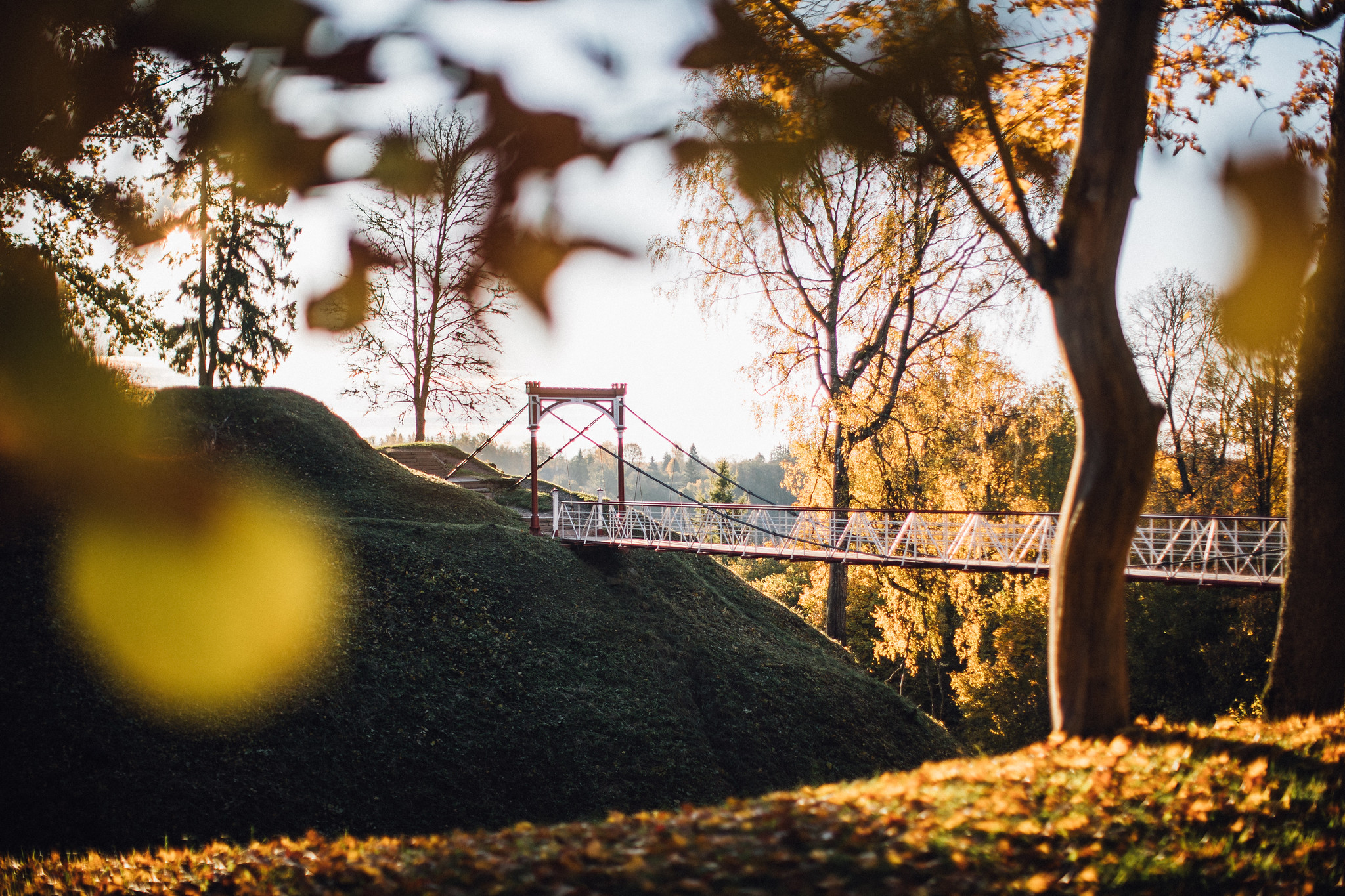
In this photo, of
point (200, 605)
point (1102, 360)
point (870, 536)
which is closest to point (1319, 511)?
point (1102, 360)

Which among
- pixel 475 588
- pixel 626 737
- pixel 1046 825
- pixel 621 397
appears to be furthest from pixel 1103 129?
pixel 621 397

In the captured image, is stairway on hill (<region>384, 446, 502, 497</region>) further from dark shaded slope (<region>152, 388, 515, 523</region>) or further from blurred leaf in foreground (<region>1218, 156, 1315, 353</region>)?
blurred leaf in foreground (<region>1218, 156, 1315, 353</region>)

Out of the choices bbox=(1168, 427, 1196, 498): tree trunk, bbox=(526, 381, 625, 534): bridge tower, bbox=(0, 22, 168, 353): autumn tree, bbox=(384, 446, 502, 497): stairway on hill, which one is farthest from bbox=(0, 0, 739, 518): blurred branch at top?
bbox=(1168, 427, 1196, 498): tree trunk

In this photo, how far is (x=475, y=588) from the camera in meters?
9.16

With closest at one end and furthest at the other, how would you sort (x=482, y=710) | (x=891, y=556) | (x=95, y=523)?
1. (x=482, y=710)
2. (x=95, y=523)
3. (x=891, y=556)

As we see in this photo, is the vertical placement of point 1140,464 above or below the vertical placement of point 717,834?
above

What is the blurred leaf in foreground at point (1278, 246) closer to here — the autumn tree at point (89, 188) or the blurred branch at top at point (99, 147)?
the blurred branch at top at point (99, 147)

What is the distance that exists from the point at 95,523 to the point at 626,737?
6.06m

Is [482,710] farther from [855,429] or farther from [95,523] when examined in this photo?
[855,429]

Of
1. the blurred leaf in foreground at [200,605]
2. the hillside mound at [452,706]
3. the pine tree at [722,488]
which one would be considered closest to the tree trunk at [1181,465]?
the hillside mound at [452,706]

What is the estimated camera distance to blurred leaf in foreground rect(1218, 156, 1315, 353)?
20.3 ft

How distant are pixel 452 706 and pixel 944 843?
5467 mm

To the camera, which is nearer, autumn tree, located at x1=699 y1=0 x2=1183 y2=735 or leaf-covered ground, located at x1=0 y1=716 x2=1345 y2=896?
leaf-covered ground, located at x1=0 y1=716 x2=1345 y2=896

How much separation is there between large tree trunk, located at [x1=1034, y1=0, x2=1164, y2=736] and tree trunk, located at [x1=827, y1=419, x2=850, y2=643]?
673 centimetres
